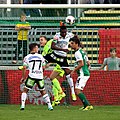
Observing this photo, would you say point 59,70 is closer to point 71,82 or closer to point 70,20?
point 71,82

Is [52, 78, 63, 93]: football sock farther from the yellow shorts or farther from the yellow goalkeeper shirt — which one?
the yellow goalkeeper shirt

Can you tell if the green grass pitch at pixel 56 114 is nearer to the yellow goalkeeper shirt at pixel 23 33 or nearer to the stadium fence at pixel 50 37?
the stadium fence at pixel 50 37

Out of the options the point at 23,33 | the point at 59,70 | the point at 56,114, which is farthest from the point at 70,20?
the point at 56,114

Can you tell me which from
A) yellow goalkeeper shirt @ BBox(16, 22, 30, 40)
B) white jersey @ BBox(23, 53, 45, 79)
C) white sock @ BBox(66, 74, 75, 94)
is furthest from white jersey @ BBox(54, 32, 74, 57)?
white jersey @ BBox(23, 53, 45, 79)

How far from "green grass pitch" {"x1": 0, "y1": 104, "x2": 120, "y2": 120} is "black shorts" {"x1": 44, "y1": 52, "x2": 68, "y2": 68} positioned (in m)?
1.38

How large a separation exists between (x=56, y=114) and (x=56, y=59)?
12.1 feet

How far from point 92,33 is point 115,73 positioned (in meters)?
1.49

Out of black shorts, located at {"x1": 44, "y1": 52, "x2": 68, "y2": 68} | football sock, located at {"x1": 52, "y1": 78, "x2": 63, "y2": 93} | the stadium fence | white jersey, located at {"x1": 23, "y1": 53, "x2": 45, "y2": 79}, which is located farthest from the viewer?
the stadium fence

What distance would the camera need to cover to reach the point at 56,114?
16.5 metres

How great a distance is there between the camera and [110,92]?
20516 millimetres

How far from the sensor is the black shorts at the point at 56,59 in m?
19.9

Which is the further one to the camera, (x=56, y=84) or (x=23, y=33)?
(x=23, y=33)

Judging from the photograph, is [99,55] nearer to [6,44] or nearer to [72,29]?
[72,29]

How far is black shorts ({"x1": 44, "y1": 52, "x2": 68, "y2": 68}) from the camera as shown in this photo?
19.9 m
